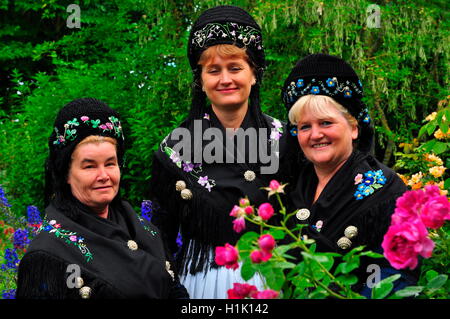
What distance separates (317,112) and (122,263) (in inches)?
36.7

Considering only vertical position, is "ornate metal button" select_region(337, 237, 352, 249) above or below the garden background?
below

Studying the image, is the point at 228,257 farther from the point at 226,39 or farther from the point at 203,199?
the point at 226,39

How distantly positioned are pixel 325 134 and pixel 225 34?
716 mm

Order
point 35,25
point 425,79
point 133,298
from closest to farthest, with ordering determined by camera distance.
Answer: point 133,298 < point 425,79 < point 35,25

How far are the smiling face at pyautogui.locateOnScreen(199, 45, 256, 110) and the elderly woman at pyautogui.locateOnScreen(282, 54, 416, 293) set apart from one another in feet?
0.99

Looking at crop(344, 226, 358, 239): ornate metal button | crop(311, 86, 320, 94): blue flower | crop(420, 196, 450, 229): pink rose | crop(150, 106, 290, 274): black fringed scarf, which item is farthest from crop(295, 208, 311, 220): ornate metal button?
crop(420, 196, 450, 229): pink rose

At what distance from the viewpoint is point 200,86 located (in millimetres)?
2770

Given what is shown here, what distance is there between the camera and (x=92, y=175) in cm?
216

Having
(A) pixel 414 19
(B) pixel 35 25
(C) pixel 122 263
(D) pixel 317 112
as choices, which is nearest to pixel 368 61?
(A) pixel 414 19

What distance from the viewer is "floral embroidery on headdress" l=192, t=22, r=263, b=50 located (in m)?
2.60

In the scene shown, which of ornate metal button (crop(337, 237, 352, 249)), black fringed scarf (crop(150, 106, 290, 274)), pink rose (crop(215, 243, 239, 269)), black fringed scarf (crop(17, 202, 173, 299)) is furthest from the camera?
black fringed scarf (crop(150, 106, 290, 274))

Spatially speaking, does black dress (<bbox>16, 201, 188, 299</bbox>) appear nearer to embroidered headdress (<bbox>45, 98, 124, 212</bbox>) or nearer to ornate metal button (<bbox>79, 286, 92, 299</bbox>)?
ornate metal button (<bbox>79, 286, 92, 299</bbox>)

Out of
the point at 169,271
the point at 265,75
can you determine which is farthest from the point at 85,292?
the point at 265,75
